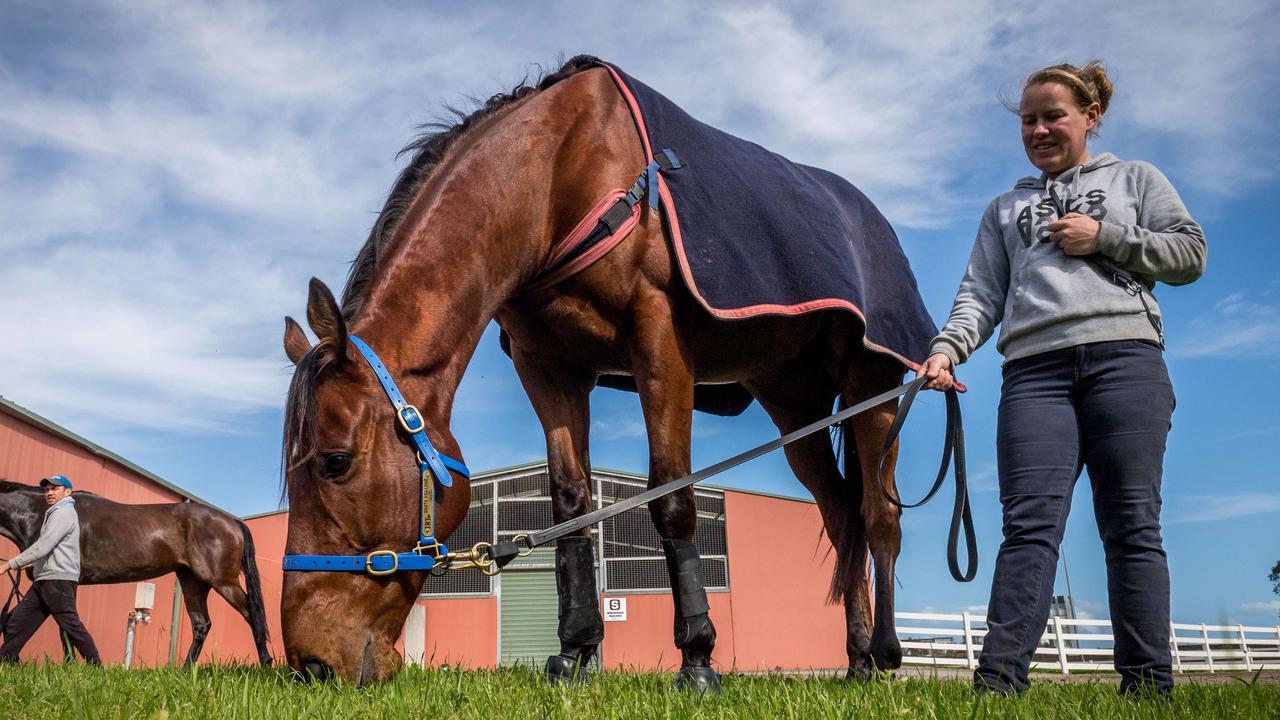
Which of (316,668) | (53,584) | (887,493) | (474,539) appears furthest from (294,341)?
(474,539)

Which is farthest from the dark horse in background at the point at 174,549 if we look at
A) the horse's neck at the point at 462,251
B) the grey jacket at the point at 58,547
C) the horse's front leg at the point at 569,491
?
the horse's neck at the point at 462,251

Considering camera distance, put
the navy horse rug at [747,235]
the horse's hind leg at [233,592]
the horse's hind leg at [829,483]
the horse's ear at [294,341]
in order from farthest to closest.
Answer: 1. the horse's hind leg at [233,592]
2. the horse's hind leg at [829,483]
3. the navy horse rug at [747,235]
4. the horse's ear at [294,341]

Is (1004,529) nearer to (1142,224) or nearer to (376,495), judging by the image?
(1142,224)

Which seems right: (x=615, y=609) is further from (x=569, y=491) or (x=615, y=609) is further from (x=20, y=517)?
(x=569, y=491)

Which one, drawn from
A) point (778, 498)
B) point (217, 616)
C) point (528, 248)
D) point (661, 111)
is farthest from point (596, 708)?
point (778, 498)

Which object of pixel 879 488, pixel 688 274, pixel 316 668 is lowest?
pixel 316 668

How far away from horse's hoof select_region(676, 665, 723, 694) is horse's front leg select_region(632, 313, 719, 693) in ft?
0.18

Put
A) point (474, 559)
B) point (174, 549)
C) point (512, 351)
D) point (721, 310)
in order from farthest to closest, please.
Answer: point (174, 549)
point (512, 351)
point (721, 310)
point (474, 559)

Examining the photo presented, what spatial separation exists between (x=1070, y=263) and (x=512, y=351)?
2.10 m

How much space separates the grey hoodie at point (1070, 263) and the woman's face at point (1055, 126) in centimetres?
5

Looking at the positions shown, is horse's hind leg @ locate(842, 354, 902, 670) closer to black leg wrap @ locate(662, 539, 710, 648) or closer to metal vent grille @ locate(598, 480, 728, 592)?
black leg wrap @ locate(662, 539, 710, 648)

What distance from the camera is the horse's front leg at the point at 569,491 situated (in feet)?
10.5

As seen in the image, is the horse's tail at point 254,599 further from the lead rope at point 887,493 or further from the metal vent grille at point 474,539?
the metal vent grille at point 474,539

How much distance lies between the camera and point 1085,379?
2.50m
